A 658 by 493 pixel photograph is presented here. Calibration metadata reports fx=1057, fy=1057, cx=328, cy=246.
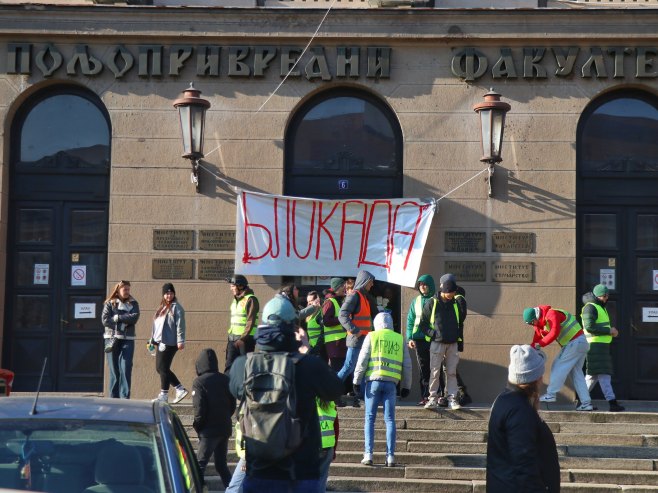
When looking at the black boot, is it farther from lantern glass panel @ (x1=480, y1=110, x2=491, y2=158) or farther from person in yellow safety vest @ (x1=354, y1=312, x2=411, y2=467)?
lantern glass panel @ (x1=480, y1=110, x2=491, y2=158)

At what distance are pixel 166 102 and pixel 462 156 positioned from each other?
14.9 ft

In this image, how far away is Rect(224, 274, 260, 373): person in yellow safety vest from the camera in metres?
14.1

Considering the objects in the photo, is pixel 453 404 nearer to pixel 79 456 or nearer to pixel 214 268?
pixel 214 268

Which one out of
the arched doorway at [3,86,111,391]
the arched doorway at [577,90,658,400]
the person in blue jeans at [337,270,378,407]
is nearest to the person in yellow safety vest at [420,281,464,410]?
the person in blue jeans at [337,270,378,407]

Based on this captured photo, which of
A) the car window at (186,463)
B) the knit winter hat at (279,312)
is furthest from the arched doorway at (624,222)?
the car window at (186,463)

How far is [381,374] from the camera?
1171 centimetres

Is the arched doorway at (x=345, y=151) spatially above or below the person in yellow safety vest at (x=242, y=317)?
above

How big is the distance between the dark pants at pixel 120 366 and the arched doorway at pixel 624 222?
6709 millimetres

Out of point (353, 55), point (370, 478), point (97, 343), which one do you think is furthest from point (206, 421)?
point (353, 55)

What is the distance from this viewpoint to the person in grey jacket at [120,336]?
1406 centimetres

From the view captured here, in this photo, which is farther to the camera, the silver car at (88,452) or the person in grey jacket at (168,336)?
the person in grey jacket at (168,336)

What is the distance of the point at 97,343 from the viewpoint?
16.1 metres

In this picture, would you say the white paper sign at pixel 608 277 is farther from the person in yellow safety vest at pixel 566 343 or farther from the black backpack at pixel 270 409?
the black backpack at pixel 270 409

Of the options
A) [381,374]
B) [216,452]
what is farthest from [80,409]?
[381,374]
